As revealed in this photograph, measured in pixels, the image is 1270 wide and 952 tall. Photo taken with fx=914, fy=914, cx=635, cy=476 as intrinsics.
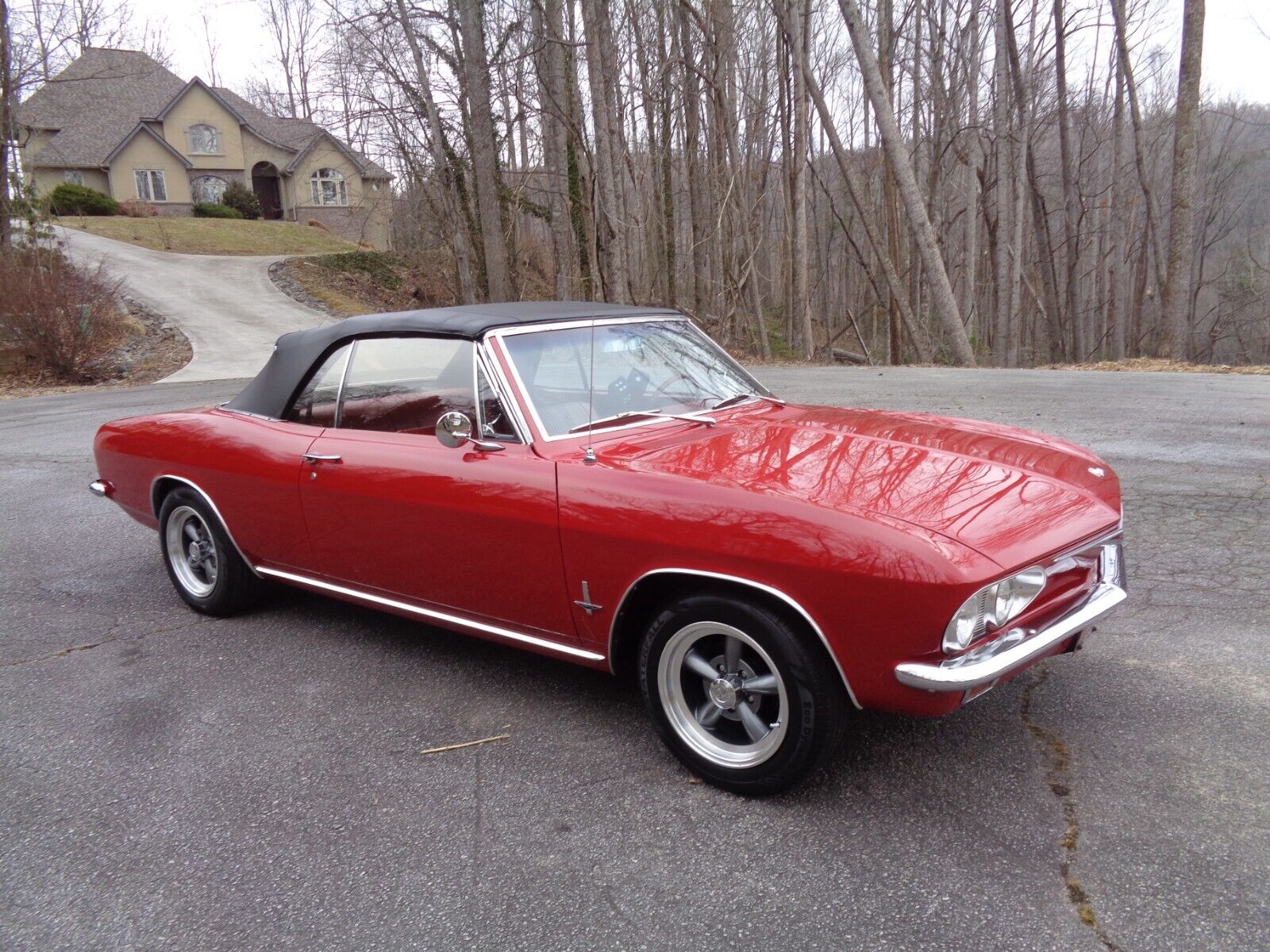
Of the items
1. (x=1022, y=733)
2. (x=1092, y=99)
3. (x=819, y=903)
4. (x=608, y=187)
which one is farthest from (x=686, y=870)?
(x=1092, y=99)

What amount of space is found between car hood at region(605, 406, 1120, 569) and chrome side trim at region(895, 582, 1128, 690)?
0.78ft

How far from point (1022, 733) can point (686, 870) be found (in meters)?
1.32

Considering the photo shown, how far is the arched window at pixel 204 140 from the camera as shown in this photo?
44.3 metres

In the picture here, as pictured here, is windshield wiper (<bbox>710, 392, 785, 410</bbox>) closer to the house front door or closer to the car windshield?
the car windshield

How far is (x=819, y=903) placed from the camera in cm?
230

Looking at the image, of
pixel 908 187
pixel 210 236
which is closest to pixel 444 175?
pixel 908 187

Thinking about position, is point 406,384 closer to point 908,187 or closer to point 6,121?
point 908,187

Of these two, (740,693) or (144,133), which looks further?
(144,133)

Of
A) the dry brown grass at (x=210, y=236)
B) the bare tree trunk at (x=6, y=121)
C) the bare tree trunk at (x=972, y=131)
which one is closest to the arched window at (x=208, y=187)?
the dry brown grass at (x=210, y=236)

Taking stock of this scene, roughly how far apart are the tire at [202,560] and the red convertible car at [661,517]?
2 centimetres

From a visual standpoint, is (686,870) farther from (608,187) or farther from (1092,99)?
(1092,99)

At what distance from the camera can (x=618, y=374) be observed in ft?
12.2

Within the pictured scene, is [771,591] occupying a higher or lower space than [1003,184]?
lower

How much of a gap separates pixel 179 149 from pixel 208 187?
2034 millimetres
